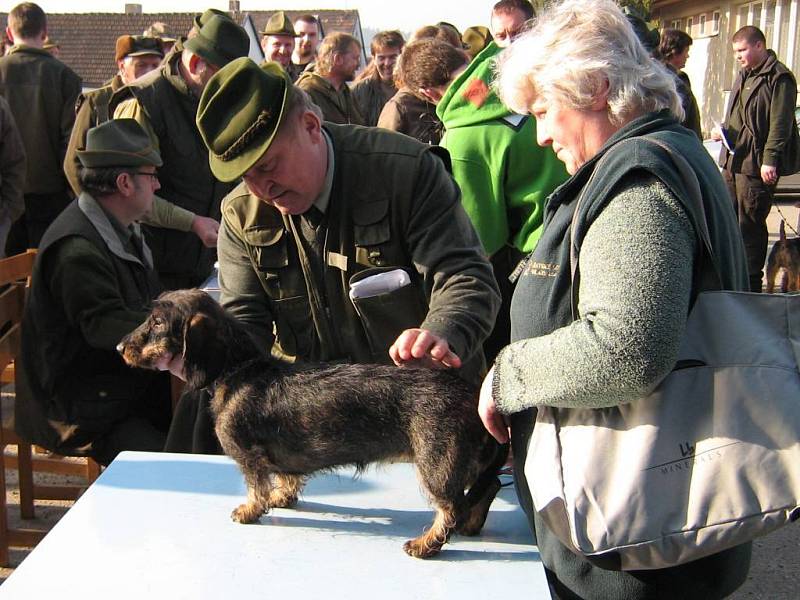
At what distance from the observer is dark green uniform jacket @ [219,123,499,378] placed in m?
2.77

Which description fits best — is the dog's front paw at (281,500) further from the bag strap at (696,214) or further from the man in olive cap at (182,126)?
the man in olive cap at (182,126)

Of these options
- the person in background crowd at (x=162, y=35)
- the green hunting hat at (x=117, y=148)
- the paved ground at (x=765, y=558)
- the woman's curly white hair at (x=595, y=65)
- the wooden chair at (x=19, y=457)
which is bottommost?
the paved ground at (x=765, y=558)

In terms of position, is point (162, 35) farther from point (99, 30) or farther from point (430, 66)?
point (99, 30)

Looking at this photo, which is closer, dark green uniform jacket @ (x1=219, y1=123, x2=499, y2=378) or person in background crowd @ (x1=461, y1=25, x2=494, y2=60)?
dark green uniform jacket @ (x1=219, y1=123, x2=499, y2=378)

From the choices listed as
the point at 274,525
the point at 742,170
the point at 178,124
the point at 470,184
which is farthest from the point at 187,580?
the point at 742,170

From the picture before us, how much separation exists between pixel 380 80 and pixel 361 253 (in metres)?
6.36

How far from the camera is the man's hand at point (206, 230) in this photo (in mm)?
4602

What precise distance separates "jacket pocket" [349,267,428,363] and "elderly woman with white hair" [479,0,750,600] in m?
0.85

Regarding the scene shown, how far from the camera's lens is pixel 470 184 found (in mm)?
4266

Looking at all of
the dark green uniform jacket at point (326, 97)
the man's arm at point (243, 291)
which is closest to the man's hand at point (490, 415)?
the man's arm at point (243, 291)

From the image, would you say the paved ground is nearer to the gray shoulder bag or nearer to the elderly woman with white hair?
the elderly woman with white hair

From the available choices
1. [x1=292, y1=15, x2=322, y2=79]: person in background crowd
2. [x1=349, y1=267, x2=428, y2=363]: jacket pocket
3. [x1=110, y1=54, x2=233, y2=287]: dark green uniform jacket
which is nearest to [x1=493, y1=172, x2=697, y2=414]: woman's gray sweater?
[x1=349, y1=267, x2=428, y2=363]: jacket pocket

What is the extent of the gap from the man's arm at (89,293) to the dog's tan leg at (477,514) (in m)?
1.88

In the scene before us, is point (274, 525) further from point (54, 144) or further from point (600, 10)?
point (54, 144)
